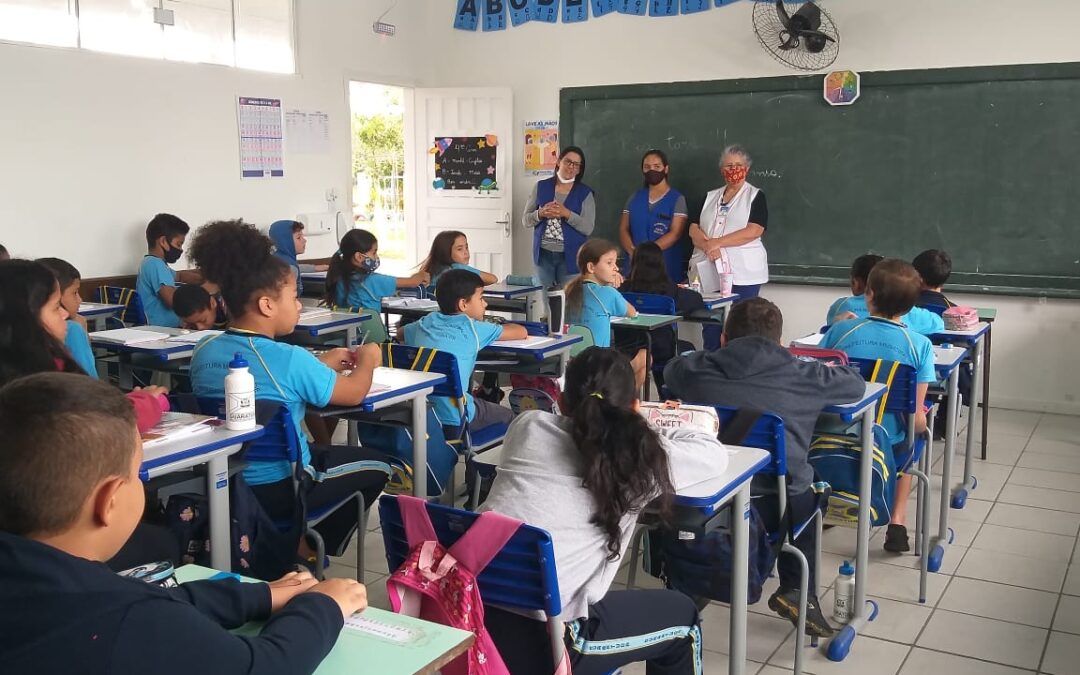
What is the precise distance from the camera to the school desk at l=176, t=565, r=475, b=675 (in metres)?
1.38

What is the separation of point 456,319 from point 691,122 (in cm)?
414

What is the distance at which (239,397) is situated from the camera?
8.78ft

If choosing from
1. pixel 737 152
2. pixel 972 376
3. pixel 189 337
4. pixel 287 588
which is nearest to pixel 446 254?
pixel 189 337

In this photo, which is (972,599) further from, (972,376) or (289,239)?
(289,239)

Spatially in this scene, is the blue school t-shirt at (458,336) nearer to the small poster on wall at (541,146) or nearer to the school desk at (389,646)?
A: the school desk at (389,646)

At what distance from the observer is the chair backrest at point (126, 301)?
6.09 m

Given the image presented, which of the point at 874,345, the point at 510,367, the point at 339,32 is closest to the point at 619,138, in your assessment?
the point at 339,32

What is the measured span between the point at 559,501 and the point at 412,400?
148 cm

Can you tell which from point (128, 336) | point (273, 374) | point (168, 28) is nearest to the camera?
point (273, 374)

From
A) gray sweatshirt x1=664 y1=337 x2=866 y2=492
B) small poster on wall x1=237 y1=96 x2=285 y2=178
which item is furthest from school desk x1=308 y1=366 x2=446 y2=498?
small poster on wall x1=237 y1=96 x2=285 y2=178

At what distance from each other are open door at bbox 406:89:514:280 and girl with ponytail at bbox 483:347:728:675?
21.0ft

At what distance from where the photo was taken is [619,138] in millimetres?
7902

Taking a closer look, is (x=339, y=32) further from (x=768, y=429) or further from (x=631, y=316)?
(x=768, y=429)

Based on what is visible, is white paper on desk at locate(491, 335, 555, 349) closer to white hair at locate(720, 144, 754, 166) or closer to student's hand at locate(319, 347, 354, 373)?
student's hand at locate(319, 347, 354, 373)
